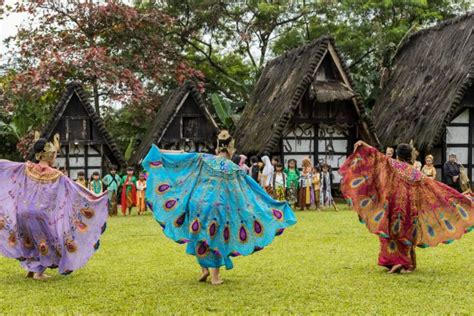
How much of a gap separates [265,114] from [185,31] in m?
9.02

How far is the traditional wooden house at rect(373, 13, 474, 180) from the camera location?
2100 centimetres

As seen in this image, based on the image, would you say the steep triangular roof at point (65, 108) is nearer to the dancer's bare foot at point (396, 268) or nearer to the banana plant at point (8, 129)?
the banana plant at point (8, 129)

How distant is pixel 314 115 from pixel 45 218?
15019 millimetres

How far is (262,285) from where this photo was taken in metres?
7.71

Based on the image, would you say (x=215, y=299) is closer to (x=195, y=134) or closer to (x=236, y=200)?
(x=236, y=200)

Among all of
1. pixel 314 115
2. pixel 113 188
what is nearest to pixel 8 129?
pixel 113 188

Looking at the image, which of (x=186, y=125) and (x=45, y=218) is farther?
(x=186, y=125)

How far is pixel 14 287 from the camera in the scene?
7758mm

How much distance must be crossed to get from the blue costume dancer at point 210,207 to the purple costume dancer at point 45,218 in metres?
0.91

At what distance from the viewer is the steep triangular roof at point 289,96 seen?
21500 mm

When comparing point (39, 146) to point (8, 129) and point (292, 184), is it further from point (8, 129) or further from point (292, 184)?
point (8, 129)

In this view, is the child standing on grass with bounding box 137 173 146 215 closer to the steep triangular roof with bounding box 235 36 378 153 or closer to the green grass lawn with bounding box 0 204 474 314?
the steep triangular roof with bounding box 235 36 378 153

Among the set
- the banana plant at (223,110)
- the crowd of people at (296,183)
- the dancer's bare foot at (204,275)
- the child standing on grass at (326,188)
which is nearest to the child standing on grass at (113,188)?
the crowd of people at (296,183)

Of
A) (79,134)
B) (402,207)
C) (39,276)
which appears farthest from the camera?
(79,134)
